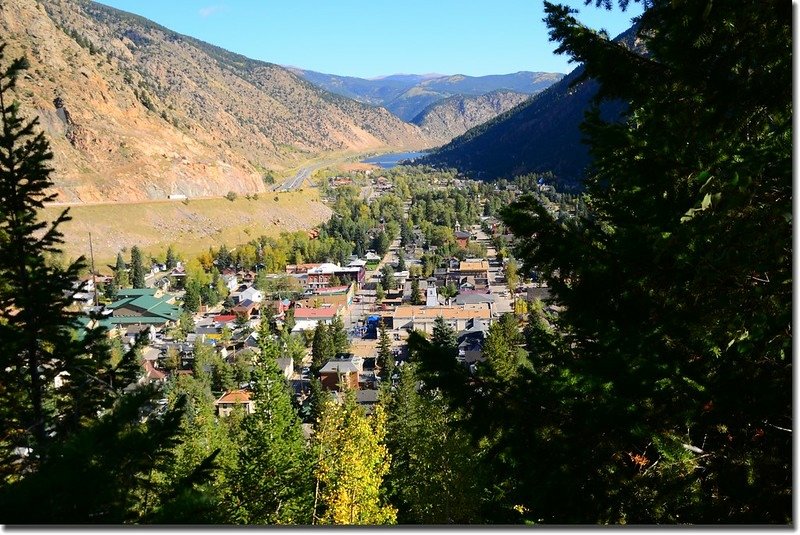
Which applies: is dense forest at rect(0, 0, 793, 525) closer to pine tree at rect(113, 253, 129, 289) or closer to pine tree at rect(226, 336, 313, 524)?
pine tree at rect(226, 336, 313, 524)

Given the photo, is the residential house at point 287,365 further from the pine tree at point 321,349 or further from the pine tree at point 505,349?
the pine tree at point 505,349

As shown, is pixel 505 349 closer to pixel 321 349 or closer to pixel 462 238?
pixel 321 349

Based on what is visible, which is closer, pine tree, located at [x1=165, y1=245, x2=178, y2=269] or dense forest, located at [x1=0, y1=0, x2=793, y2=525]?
dense forest, located at [x1=0, y1=0, x2=793, y2=525]

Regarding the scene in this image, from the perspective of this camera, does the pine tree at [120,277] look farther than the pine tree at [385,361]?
Yes

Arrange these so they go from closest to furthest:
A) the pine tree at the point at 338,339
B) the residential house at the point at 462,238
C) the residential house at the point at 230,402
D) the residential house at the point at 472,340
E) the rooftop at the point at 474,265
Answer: the residential house at the point at 230,402 < the residential house at the point at 472,340 < the pine tree at the point at 338,339 < the rooftop at the point at 474,265 < the residential house at the point at 462,238

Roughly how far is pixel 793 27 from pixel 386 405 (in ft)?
42.6

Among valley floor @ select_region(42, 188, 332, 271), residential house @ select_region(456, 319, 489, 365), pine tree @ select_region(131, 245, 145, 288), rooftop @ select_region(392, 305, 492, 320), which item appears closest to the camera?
residential house @ select_region(456, 319, 489, 365)

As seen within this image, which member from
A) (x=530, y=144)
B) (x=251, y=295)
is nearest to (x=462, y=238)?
(x=251, y=295)

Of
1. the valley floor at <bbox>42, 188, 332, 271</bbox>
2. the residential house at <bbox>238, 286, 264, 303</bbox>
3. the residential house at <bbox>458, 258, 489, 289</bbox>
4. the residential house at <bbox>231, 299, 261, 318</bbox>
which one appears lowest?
the residential house at <bbox>231, 299, 261, 318</bbox>

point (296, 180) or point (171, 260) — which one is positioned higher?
point (296, 180)

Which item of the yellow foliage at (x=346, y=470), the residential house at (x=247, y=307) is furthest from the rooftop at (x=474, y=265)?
the yellow foliage at (x=346, y=470)

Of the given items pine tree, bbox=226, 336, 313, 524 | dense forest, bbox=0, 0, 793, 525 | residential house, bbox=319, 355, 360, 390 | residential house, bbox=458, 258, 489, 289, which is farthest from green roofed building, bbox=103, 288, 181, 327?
dense forest, bbox=0, 0, 793, 525

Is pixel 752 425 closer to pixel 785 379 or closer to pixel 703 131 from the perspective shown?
pixel 785 379

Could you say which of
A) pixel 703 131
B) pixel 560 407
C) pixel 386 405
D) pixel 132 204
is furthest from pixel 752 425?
pixel 132 204
